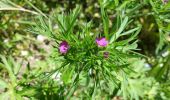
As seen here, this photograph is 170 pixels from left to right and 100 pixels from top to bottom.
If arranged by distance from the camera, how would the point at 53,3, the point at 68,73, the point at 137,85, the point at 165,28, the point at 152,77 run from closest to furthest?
1. the point at 68,73
2. the point at 165,28
3. the point at 137,85
4. the point at 152,77
5. the point at 53,3

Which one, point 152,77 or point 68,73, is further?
point 152,77

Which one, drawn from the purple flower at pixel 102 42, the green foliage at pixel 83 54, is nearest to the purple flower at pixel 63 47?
the green foliage at pixel 83 54

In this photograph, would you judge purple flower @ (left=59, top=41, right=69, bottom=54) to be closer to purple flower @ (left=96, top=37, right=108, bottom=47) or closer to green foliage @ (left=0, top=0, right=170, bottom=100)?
green foliage @ (left=0, top=0, right=170, bottom=100)

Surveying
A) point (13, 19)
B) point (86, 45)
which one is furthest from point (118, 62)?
point (13, 19)

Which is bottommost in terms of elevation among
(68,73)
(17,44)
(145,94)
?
(145,94)

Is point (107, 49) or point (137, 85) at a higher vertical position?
point (107, 49)

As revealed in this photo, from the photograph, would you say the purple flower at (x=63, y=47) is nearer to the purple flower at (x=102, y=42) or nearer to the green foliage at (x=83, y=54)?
the green foliage at (x=83, y=54)

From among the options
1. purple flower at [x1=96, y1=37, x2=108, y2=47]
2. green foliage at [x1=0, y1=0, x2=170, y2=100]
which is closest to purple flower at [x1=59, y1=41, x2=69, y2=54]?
green foliage at [x1=0, y1=0, x2=170, y2=100]

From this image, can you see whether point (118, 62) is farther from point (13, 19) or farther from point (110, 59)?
point (13, 19)

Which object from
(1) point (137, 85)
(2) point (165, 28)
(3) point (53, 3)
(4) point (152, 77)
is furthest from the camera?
(3) point (53, 3)

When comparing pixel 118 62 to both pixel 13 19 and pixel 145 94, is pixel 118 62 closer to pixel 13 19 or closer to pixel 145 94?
pixel 145 94
